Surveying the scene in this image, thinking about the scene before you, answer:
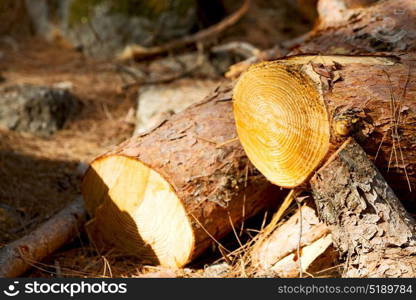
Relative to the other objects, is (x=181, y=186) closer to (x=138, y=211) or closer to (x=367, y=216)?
(x=138, y=211)

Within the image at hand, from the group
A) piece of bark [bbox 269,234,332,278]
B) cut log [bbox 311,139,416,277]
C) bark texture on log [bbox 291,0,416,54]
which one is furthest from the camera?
bark texture on log [bbox 291,0,416,54]

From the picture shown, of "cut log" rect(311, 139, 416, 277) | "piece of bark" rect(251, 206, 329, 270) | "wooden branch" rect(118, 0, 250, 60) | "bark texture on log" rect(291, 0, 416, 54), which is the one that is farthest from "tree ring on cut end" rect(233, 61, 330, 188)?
"wooden branch" rect(118, 0, 250, 60)

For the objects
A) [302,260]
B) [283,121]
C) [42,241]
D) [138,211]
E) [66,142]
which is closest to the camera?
[283,121]

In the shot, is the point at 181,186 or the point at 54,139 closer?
the point at 181,186

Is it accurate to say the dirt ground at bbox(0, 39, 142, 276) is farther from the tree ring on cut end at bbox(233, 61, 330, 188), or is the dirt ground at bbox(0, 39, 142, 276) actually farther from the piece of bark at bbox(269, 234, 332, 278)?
the tree ring on cut end at bbox(233, 61, 330, 188)

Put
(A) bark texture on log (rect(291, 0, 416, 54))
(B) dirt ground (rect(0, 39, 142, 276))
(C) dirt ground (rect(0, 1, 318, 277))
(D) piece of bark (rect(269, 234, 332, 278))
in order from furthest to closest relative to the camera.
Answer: (B) dirt ground (rect(0, 39, 142, 276))
(C) dirt ground (rect(0, 1, 318, 277))
(A) bark texture on log (rect(291, 0, 416, 54))
(D) piece of bark (rect(269, 234, 332, 278))

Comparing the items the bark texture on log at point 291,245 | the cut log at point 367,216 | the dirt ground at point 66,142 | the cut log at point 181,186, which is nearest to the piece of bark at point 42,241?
the dirt ground at point 66,142

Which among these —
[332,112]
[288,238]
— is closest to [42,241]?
[288,238]

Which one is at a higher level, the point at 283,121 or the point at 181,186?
the point at 283,121
